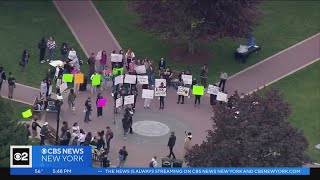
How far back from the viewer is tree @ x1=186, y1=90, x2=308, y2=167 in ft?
87.4

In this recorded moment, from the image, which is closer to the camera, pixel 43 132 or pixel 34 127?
pixel 43 132

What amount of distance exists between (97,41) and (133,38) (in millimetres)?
2273

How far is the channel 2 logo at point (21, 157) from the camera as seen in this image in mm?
24109

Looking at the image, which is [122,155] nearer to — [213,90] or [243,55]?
[213,90]

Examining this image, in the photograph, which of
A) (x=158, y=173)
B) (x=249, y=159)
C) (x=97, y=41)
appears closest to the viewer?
(x=158, y=173)

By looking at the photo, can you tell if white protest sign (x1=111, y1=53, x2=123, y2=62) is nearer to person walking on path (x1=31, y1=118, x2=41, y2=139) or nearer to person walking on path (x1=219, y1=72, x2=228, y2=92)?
person walking on path (x1=219, y1=72, x2=228, y2=92)

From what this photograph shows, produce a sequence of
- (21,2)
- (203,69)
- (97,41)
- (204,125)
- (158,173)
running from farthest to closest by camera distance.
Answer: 1. (21,2)
2. (97,41)
3. (203,69)
4. (204,125)
5. (158,173)

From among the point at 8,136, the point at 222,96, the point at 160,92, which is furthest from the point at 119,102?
the point at 8,136

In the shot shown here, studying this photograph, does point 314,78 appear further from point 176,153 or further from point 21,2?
point 21,2

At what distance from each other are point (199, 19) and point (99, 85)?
666 centimetres

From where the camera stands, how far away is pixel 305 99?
40188mm

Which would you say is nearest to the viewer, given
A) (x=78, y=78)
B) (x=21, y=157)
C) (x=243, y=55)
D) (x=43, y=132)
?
(x=21, y=157)

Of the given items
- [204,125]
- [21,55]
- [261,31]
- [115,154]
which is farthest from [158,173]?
Answer: [261,31]

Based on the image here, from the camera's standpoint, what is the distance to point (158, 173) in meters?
22.9
